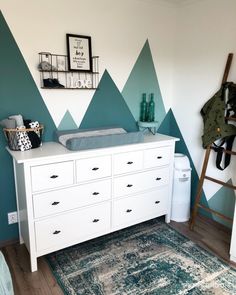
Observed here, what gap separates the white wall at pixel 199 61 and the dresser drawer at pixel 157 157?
0.50 m

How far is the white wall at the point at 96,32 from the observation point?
217 cm

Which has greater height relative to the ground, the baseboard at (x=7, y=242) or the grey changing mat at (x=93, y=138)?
the grey changing mat at (x=93, y=138)

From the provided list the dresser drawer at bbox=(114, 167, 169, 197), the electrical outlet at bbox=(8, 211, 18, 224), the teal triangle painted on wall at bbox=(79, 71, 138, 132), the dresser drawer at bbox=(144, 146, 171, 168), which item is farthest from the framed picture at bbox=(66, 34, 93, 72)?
the electrical outlet at bbox=(8, 211, 18, 224)

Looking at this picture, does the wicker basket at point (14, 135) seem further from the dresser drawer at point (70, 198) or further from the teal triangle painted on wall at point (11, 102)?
the dresser drawer at point (70, 198)

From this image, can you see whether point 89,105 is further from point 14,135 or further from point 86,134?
point 14,135

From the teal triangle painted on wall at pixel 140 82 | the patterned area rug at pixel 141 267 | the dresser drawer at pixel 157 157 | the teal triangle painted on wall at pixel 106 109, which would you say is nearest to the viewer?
the patterned area rug at pixel 141 267

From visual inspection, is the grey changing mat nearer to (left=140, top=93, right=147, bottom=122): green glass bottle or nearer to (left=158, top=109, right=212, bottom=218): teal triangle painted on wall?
(left=140, top=93, right=147, bottom=122): green glass bottle

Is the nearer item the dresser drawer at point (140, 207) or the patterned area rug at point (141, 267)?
the patterned area rug at point (141, 267)

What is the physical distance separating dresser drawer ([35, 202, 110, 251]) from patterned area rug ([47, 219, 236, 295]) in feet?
0.55

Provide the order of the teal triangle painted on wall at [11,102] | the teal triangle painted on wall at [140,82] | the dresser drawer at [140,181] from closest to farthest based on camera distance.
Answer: the teal triangle painted on wall at [11,102] → the dresser drawer at [140,181] → the teal triangle painted on wall at [140,82]

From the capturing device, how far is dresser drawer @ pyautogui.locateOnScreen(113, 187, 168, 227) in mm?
2447

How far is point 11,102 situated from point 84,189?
3.23 feet

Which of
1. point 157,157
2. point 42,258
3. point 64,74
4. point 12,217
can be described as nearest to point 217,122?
point 157,157

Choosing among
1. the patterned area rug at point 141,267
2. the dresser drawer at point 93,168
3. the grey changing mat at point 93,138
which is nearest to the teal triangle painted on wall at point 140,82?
the grey changing mat at point 93,138
